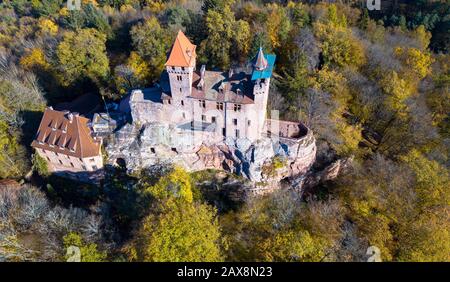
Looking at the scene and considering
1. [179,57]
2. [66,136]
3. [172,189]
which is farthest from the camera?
[66,136]

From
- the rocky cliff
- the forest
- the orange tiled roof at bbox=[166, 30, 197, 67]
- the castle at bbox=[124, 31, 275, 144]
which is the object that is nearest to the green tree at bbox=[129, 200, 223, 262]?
the forest

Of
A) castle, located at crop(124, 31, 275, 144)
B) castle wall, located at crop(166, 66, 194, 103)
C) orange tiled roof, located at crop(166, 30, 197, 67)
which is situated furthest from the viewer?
castle wall, located at crop(166, 66, 194, 103)

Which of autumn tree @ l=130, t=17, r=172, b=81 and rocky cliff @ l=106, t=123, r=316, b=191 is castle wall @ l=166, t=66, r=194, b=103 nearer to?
rocky cliff @ l=106, t=123, r=316, b=191

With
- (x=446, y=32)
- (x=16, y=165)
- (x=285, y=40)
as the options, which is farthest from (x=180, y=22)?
(x=446, y=32)

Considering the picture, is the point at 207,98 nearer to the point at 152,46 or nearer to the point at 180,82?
the point at 180,82

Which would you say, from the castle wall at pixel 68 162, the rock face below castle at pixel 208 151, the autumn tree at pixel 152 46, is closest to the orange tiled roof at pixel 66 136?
the castle wall at pixel 68 162

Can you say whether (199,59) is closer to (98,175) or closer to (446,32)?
(98,175)

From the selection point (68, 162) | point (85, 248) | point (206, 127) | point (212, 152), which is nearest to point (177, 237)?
point (85, 248)
